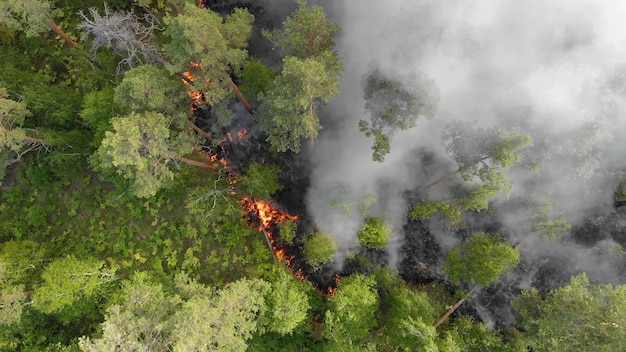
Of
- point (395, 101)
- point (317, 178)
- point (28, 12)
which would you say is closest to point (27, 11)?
point (28, 12)

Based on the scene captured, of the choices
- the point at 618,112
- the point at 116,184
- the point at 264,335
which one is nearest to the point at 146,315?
the point at 264,335

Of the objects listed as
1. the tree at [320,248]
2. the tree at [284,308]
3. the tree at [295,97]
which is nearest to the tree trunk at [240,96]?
the tree at [295,97]

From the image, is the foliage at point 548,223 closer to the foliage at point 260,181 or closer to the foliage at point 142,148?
the foliage at point 260,181

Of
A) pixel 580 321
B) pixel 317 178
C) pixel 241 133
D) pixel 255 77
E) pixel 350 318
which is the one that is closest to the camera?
pixel 580 321

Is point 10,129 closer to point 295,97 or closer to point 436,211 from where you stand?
point 295,97

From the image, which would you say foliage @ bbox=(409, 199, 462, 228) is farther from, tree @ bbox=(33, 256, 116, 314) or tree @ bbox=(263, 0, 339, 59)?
tree @ bbox=(33, 256, 116, 314)

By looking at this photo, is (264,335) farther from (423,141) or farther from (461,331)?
(423,141)
